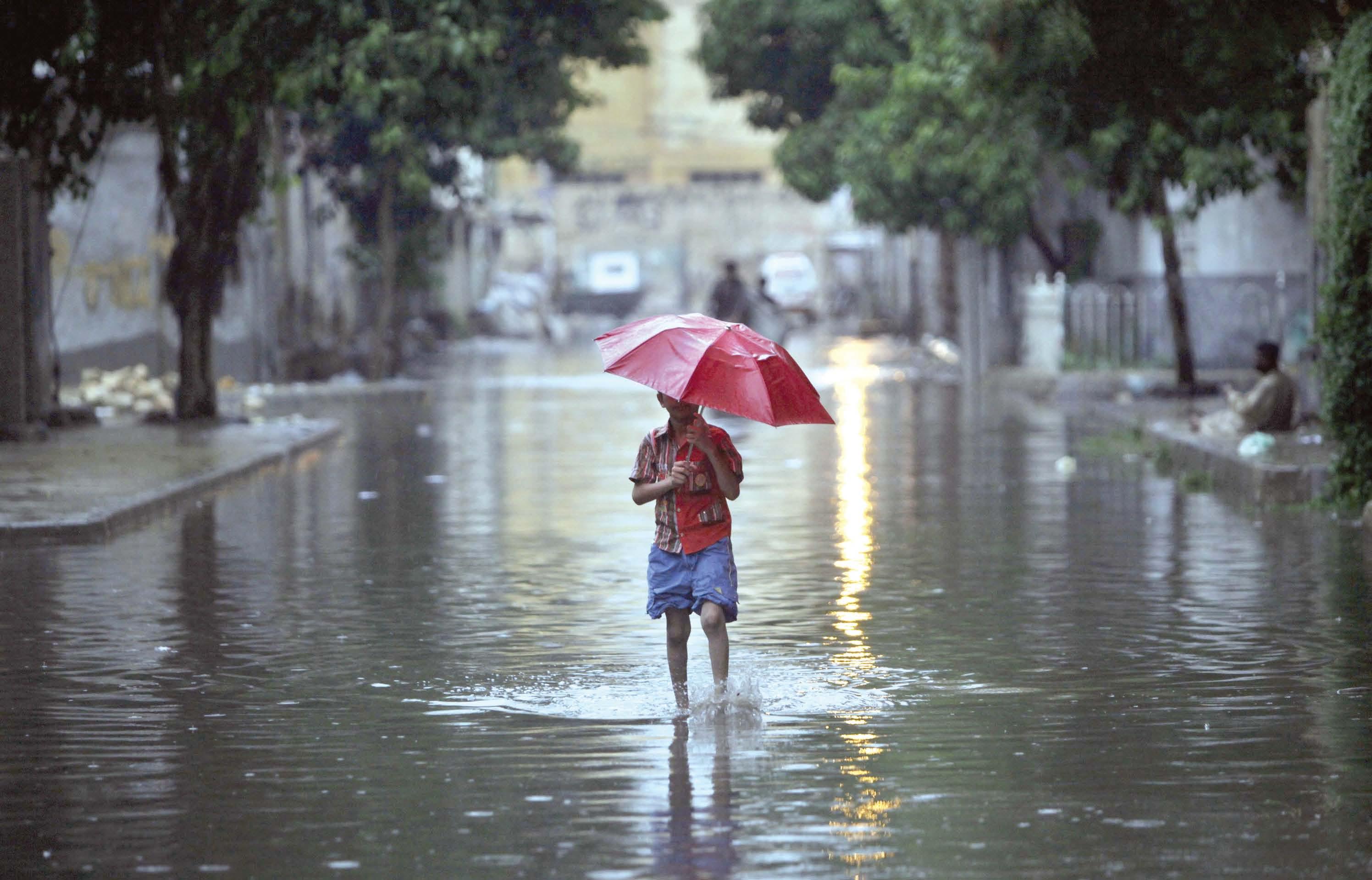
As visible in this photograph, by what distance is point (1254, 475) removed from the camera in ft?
57.9

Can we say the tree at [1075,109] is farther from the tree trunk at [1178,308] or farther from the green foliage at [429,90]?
the green foliage at [429,90]

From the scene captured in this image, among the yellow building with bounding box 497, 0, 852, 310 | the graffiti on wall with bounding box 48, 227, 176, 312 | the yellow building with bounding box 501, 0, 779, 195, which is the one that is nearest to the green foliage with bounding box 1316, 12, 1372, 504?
the graffiti on wall with bounding box 48, 227, 176, 312

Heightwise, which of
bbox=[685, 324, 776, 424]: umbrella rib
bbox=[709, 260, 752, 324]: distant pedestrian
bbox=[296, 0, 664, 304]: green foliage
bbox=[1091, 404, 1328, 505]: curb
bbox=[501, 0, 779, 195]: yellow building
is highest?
bbox=[501, 0, 779, 195]: yellow building

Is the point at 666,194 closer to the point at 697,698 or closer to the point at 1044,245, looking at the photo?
the point at 1044,245

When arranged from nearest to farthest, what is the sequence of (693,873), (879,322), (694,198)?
(693,873)
(879,322)
(694,198)

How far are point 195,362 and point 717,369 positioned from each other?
19.0 meters

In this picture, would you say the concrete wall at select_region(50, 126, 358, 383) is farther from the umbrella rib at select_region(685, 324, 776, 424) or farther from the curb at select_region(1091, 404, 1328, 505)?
the umbrella rib at select_region(685, 324, 776, 424)

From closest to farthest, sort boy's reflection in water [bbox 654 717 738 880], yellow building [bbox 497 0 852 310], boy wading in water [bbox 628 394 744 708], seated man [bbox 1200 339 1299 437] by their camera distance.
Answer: boy's reflection in water [bbox 654 717 738 880] → boy wading in water [bbox 628 394 744 708] → seated man [bbox 1200 339 1299 437] → yellow building [bbox 497 0 852 310]

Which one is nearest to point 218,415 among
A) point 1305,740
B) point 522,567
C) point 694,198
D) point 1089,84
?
point 1089,84

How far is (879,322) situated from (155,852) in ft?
196

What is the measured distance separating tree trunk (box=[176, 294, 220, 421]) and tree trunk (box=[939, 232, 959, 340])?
82.0 ft

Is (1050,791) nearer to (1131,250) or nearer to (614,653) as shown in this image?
(614,653)

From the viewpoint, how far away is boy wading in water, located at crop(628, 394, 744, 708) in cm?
876

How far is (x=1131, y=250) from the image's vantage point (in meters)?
42.5
